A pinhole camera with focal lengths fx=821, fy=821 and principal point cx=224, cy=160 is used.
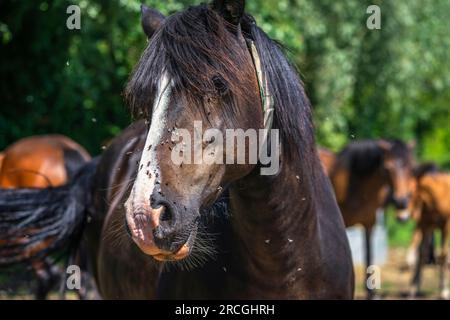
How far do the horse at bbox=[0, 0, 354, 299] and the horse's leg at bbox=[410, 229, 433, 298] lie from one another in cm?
741

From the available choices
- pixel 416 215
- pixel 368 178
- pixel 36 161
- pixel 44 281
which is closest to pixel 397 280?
pixel 416 215

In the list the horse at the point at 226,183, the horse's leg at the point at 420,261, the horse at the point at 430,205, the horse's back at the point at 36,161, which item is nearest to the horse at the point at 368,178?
the horse's leg at the point at 420,261

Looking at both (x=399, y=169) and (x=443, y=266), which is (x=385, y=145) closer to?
(x=399, y=169)

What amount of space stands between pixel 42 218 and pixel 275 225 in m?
2.09

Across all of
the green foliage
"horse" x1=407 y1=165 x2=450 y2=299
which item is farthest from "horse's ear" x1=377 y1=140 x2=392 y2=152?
"horse" x1=407 y1=165 x2=450 y2=299

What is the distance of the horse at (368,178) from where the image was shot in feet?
34.9

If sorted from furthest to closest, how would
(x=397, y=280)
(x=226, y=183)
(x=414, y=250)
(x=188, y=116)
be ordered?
1. (x=414, y=250)
2. (x=397, y=280)
3. (x=226, y=183)
4. (x=188, y=116)

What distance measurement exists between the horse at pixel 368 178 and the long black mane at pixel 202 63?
26.0 ft

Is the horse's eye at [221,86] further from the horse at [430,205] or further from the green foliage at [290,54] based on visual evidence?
the horse at [430,205]

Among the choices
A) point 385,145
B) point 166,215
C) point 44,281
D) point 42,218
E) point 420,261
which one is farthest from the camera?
point 420,261

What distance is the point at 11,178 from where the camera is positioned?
698cm

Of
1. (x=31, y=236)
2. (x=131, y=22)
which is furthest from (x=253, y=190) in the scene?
(x=131, y=22)

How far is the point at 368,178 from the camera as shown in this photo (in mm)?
10945

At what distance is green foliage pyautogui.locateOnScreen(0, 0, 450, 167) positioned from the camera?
7.86 m
